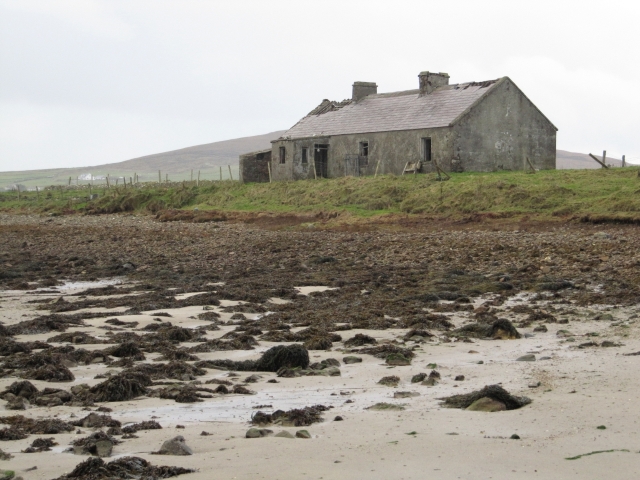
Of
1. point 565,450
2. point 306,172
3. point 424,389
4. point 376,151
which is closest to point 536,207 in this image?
point 376,151

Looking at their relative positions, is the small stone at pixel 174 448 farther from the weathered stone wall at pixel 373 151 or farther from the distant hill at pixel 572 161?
the distant hill at pixel 572 161

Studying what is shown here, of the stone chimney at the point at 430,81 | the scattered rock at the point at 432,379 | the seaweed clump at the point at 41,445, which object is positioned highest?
the stone chimney at the point at 430,81

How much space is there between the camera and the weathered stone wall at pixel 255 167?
52.8 m

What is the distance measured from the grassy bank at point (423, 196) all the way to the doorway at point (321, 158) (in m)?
3.41

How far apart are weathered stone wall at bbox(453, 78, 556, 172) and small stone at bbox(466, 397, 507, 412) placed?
36.2 metres

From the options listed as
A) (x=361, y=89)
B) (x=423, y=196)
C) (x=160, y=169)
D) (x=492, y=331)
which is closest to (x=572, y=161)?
(x=160, y=169)

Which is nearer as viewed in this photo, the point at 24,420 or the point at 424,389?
the point at 24,420

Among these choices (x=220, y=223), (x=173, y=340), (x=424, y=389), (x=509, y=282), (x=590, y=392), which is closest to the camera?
(x=590, y=392)

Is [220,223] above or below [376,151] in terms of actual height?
below

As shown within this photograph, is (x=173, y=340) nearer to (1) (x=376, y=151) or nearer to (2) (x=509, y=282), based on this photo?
(2) (x=509, y=282)

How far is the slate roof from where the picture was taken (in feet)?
146

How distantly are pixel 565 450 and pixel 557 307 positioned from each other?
8.10 m

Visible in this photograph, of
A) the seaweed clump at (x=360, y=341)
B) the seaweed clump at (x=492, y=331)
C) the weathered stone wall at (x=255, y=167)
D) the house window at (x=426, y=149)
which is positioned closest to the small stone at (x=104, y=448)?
the seaweed clump at (x=360, y=341)

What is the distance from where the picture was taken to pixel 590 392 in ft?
25.1
